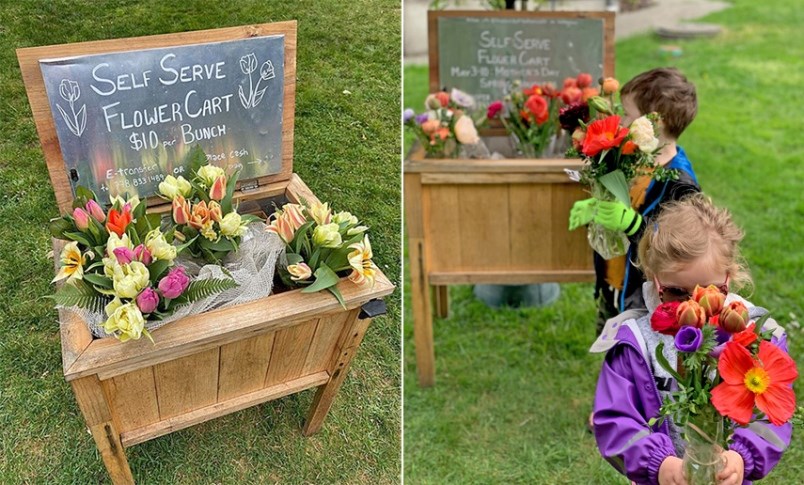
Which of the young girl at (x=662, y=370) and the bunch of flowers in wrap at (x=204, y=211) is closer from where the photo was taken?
the young girl at (x=662, y=370)

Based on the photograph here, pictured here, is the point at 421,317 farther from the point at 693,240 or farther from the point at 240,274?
the point at 693,240

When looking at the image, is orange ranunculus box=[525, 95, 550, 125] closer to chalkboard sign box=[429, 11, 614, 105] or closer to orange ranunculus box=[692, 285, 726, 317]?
chalkboard sign box=[429, 11, 614, 105]

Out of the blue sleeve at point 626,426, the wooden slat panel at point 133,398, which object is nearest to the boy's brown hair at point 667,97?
the blue sleeve at point 626,426

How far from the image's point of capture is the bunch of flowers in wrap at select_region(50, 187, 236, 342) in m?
1.16

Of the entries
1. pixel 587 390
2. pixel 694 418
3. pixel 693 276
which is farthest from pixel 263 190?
pixel 587 390

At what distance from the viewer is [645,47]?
19.6ft

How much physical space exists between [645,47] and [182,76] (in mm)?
5343

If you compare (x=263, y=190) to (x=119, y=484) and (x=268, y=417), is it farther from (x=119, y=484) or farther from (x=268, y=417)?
(x=119, y=484)

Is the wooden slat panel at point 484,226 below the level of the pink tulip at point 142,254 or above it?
below

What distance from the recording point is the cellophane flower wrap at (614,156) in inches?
59.7

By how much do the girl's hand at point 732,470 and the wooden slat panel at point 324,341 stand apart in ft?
2.35

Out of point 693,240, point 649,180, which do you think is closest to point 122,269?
point 693,240

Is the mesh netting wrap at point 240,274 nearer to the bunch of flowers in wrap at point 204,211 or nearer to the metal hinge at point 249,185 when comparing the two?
the bunch of flowers in wrap at point 204,211

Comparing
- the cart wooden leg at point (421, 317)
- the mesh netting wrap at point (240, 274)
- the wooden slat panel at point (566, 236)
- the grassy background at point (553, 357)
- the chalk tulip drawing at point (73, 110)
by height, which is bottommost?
the grassy background at point (553, 357)
